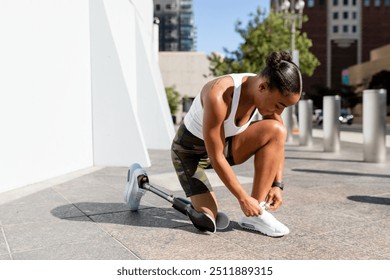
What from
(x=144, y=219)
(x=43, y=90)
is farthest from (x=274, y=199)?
(x=43, y=90)

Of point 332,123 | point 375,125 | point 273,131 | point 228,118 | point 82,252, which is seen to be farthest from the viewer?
point 332,123

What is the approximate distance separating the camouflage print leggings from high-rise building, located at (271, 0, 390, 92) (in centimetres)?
7858

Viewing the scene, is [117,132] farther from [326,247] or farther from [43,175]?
[326,247]

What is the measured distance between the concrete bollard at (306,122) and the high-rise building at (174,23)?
391 ft

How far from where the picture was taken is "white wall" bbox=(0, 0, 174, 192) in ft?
17.6

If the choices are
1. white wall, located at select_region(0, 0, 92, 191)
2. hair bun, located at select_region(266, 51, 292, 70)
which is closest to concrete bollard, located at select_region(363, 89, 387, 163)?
white wall, located at select_region(0, 0, 92, 191)

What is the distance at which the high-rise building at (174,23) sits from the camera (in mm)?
128625

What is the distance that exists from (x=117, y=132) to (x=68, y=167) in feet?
3.75

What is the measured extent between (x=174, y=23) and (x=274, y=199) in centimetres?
13306

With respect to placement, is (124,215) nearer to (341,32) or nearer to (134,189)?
(134,189)

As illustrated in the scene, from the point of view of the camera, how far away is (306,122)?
479 inches

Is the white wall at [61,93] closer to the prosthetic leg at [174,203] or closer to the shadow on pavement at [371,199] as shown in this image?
the prosthetic leg at [174,203]

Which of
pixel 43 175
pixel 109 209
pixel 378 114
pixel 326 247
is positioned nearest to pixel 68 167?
pixel 43 175
